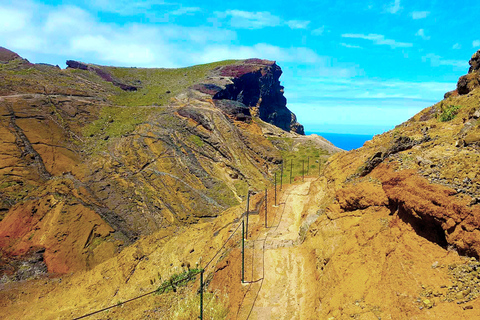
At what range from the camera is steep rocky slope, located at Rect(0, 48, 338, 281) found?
1107 inches

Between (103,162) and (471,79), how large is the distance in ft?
137

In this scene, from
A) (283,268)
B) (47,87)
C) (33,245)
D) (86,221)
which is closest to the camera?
(283,268)

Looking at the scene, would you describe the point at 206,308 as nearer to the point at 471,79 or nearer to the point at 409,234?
the point at 409,234

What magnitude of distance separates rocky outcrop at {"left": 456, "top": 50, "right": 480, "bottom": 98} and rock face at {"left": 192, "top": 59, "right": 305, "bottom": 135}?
47250 mm

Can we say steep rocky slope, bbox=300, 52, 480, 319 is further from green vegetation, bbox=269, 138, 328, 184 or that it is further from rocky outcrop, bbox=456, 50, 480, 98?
green vegetation, bbox=269, 138, 328, 184

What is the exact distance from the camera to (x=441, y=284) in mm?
8977

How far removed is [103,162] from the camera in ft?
124

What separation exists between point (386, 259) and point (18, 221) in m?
34.1

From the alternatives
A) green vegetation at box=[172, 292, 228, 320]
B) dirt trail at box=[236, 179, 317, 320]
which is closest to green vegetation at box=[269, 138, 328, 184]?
dirt trail at box=[236, 179, 317, 320]

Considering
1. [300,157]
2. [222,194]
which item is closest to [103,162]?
[222,194]

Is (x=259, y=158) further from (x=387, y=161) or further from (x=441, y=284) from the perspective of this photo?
(x=441, y=284)

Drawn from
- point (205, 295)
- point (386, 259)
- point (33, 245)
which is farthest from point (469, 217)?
point (33, 245)

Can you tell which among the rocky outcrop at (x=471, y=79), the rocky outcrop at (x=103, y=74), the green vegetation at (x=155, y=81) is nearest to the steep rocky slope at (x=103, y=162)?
the green vegetation at (x=155, y=81)

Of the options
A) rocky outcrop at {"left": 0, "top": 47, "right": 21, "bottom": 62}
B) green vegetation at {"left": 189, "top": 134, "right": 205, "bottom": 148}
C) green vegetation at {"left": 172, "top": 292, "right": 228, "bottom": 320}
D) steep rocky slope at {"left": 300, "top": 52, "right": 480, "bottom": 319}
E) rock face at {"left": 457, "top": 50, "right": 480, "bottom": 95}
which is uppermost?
rocky outcrop at {"left": 0, "top": 47, "right": 21, "bottom": 62}
